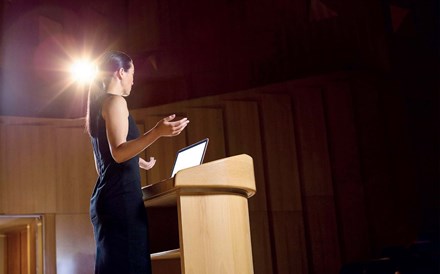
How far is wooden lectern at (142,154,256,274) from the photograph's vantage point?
1527 millimetres

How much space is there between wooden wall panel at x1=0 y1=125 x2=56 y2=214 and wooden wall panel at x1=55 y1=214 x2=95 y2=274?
125 mm

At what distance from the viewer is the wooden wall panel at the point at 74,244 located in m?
3.43

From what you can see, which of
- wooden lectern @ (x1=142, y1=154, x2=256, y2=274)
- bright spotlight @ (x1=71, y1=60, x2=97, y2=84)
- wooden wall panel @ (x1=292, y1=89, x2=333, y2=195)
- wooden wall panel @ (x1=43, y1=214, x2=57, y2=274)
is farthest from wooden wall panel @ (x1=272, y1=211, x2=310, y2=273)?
wooden lectern @ (x1=142, y1=154, x2=256, y2=274)

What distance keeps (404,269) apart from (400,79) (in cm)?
172

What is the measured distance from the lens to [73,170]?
356 cm

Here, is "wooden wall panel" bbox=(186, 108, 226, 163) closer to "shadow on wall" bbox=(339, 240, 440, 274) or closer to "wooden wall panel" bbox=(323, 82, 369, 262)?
"wooden wall panel" bbox=(323, 82, 369, 262)

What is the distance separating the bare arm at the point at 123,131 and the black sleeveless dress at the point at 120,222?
52mm

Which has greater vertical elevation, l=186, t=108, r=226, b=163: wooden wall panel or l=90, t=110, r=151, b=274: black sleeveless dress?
l=186, t=108, r=226, b=163: wooden wall panel

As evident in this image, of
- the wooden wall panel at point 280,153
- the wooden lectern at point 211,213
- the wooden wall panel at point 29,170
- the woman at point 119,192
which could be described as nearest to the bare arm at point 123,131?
the woman at point 119,192

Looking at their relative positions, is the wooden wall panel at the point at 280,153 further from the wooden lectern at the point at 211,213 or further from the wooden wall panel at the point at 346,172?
the wooden lectern at the point at 211,213

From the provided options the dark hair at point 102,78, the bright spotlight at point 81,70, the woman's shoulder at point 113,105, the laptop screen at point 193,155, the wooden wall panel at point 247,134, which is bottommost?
the laptop screen at point 193,155

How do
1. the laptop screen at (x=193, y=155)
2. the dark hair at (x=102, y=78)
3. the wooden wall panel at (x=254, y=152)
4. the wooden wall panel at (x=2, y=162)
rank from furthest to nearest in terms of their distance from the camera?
the wooden wall panel at (x=254, y=152)
the wooden wall panel at (x=2, y=162)
the laptop screen at (x=193, y=155)
the dark hair at (x=102, y=78)

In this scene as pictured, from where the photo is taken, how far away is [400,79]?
3988 mm

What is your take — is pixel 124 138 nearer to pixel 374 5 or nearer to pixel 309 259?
pixel 309 259
